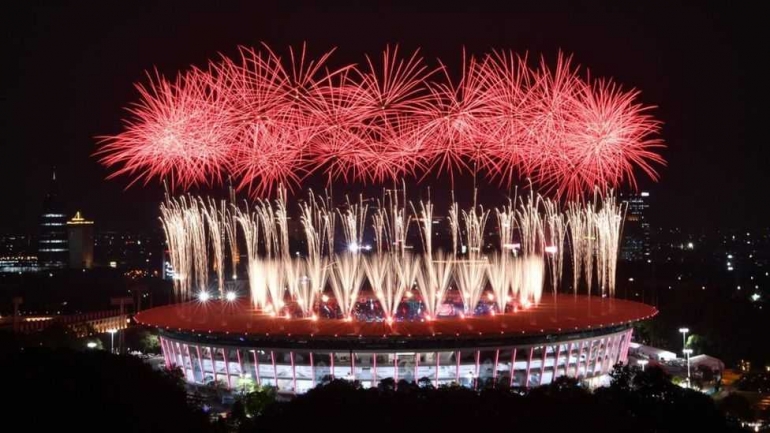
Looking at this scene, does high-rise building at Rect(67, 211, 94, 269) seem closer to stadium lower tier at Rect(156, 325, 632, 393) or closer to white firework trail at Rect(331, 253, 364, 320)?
white firework trail at Rect(331, 253, 364, 320)

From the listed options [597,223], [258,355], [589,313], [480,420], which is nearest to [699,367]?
[589,313]

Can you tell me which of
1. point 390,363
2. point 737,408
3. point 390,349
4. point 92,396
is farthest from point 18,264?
point 92,396

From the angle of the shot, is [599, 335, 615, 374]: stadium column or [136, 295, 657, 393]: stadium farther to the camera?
[599, 335, 615, 374]: stadium column

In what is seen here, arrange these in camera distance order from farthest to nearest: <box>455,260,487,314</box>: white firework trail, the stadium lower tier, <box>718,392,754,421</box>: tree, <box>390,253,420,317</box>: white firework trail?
1. <box>455,260,487,314</box>: white firework trail
2. <box>390,253,420,317</box>: white firework trail
3. the stadium lower tier
4. <box>718,392,754,421</box>: tree

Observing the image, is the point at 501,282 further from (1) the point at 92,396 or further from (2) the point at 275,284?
(1) the point at 92,396

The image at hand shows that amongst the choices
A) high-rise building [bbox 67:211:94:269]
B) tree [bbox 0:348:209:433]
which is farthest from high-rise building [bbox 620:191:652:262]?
tree [bbox 0:348:209:433]

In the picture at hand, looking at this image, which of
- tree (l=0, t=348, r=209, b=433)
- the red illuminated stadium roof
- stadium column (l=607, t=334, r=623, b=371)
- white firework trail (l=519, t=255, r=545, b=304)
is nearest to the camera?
tree (l=0, t=348, r=209, b=433)

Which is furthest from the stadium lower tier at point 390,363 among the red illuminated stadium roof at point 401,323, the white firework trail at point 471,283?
the white firework trail at point 471,283
